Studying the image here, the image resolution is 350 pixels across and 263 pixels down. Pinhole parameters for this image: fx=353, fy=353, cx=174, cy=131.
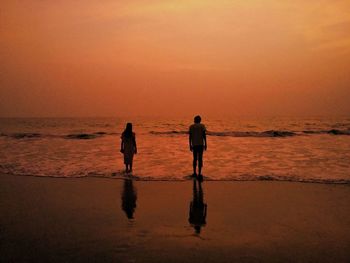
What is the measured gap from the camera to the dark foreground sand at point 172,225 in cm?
510

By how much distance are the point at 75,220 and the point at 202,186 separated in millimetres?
4972

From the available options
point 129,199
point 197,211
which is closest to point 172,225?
point 197,211

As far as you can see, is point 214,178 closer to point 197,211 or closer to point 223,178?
point 223,178

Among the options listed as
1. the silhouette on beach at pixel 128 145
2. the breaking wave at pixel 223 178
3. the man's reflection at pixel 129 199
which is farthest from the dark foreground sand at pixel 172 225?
the silhouette on beach at pixel 128 145

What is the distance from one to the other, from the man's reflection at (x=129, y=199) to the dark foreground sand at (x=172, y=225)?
5 centimetres

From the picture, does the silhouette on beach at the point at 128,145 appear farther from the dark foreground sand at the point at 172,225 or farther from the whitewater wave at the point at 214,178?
the dark foreground sand at the point at 172,225

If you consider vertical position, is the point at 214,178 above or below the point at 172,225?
below

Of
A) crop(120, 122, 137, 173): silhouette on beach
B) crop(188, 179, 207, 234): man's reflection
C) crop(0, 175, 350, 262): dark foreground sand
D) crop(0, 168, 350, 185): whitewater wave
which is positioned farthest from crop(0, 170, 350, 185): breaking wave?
crop(188, 179, 207, 234): man's reflection

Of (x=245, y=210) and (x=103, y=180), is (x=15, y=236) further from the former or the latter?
(x=103, y=180)

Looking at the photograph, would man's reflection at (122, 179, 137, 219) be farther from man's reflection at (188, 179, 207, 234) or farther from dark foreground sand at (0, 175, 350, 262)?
man's reflection at (188, 179, 207, 234)

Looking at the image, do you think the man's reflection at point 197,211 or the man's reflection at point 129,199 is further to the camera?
the man's reflection at point 129,199

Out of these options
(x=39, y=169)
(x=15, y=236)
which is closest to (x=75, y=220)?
(x=15, y=236)

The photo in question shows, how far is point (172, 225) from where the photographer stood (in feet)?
21.5

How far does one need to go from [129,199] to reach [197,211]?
2.15 meters
